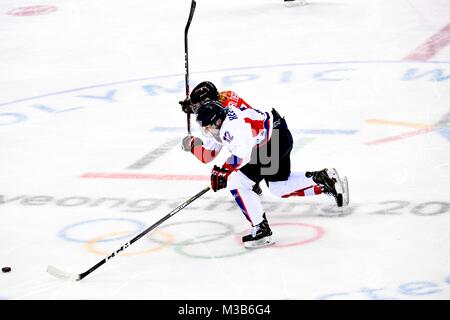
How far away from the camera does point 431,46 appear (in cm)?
1090

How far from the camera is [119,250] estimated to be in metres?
6.00

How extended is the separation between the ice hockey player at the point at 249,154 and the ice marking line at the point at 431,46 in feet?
13.5

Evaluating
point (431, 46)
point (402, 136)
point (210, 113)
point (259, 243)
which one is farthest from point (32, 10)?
point (259, 243)

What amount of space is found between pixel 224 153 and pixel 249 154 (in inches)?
80.2

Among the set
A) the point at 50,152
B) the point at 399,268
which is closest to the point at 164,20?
the point at 50,152

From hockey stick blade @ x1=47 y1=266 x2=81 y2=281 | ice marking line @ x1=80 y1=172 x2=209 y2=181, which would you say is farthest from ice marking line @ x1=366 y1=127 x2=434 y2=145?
hockey stick blade @ x1=47 y1=266 x2=81 y2=281

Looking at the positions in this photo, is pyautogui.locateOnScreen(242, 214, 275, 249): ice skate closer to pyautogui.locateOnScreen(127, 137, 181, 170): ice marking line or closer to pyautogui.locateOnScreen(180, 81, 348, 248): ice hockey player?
pyautogui.locateOnScreen(180, 81, 348, 248): ice hockey player

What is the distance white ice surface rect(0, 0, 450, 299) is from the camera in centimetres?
586

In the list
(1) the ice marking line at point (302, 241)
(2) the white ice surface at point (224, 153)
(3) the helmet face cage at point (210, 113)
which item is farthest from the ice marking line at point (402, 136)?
(3) the helmet face cage at point (210, 113)

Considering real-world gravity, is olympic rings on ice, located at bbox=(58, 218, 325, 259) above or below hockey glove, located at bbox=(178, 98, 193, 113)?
below

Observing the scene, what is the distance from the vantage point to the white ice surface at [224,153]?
586cm

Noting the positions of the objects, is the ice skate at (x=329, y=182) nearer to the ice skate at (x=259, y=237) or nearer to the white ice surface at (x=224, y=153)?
the white ice surface at (x=224, y=153)

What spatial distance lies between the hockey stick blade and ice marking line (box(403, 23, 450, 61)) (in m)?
5.43

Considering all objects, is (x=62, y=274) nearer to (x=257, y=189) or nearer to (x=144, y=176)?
(x=257, y=189)
